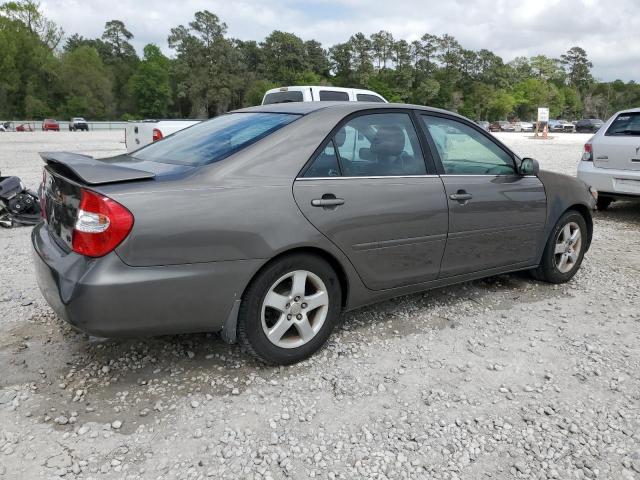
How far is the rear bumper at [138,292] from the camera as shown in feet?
8.16

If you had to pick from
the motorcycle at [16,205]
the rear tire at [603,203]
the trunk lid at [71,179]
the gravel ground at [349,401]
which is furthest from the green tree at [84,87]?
the trunk lid at [71,179]

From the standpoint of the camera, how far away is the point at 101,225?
2492mm

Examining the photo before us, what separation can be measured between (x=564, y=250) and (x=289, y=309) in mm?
2904

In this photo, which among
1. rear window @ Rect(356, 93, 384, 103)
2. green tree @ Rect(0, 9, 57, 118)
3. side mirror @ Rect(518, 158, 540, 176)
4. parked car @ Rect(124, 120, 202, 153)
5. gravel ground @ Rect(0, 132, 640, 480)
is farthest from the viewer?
green tree @ Rect(0, 9, 57, 118)

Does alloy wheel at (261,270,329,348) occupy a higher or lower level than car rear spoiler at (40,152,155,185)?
lower

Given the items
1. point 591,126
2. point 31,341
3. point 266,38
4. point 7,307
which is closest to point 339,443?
point 31,341

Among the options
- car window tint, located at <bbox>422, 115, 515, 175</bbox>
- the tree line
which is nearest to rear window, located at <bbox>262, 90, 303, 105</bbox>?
car window tint, located at <bbox>422, 115, 515, 175</bbox>

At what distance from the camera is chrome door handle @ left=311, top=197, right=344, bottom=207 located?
9.93 ft

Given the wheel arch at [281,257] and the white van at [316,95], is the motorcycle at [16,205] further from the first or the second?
the white van at [316,95]

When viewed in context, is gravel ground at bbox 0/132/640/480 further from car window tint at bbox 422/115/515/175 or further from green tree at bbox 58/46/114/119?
green tree at bbox 58/46/114/119

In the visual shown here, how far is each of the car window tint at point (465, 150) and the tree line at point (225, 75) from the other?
3205 inches

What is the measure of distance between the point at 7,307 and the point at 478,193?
3.67 m

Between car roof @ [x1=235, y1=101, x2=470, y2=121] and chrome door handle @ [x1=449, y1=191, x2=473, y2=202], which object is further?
chrome door handle @ [x1=449, y1=191, x2=473, y2=202]

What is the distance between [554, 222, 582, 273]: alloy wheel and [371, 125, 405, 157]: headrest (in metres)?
1.94
